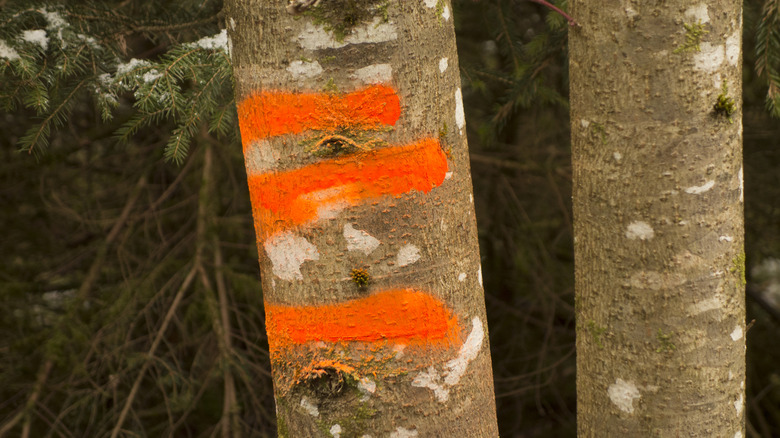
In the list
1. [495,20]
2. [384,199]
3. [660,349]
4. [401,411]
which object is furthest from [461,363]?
[495,20]

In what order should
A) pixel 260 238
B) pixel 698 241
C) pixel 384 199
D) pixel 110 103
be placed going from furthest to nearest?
pixel 110 103
pixel 698 241
pixel 260 238
pixel 384 199

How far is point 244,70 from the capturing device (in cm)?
105

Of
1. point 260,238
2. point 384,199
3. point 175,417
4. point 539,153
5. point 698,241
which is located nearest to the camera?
point 384,199

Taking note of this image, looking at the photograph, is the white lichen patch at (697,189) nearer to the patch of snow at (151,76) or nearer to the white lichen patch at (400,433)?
the white lichen patch at (400,433)

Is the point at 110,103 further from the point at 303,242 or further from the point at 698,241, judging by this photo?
the point at 698,241

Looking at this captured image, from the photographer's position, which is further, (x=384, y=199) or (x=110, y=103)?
(x=110, y=103)

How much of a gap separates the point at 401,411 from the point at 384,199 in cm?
34

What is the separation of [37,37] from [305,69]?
55.8 inches

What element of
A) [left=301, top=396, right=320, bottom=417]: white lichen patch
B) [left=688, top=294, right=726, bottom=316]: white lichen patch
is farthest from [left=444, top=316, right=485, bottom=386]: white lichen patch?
[left=688, top=294, right=726, bottom=316]: white lichen patch

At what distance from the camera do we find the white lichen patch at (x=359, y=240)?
3.28ft

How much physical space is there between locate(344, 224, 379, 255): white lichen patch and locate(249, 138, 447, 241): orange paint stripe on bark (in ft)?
Answer: 0.13

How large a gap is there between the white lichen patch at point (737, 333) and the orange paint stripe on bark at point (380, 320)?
2.52 feet

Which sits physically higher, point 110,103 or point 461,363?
point 110,103

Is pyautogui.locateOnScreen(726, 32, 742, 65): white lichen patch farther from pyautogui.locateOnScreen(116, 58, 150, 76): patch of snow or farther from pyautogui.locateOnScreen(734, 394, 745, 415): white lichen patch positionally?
pyautogui.locateOnScreen(116, 58, 150, 76): patch of snow
